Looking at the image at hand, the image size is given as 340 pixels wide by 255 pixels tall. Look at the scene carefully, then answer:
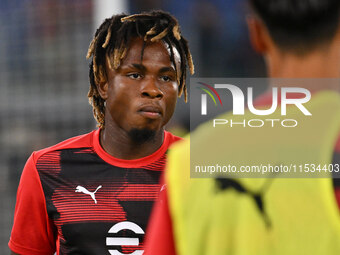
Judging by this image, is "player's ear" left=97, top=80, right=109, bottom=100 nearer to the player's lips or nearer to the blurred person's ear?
the player's lips

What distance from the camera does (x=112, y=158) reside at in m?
2.80

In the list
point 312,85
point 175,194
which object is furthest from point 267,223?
point 312,85

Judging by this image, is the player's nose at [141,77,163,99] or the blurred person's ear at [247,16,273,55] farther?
the player's nose at [141,77,163,99]

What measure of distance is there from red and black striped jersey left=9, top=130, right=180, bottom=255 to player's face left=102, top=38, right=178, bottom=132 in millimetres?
207

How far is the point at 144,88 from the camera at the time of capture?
8.64 ft

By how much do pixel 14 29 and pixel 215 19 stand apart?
303cm

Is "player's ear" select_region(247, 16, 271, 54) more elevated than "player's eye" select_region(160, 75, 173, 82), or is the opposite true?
"player's ear" select_region(247, 16, 271, 54)

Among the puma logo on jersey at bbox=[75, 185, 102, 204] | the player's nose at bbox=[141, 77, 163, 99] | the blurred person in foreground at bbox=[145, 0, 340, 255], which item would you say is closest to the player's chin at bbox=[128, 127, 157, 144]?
the player's nose at bbox=[141, 77, 163, 99]

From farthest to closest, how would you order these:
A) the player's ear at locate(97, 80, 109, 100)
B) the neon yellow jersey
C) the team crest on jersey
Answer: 1. the player's ear at locate(97, 80, 109, 100)
2. the team crest on jersey
3. the neon yellow jersey

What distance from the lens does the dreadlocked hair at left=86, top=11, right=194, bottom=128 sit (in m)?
2.69

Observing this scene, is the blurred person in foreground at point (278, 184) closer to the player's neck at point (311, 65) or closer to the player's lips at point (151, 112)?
the player's neck at point (311, 65)

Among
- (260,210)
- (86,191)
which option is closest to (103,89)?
(86,191)

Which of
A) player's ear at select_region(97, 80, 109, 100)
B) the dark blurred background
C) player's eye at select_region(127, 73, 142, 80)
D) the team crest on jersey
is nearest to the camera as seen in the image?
the team crest on jersey

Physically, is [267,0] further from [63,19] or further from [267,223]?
[63,19]
